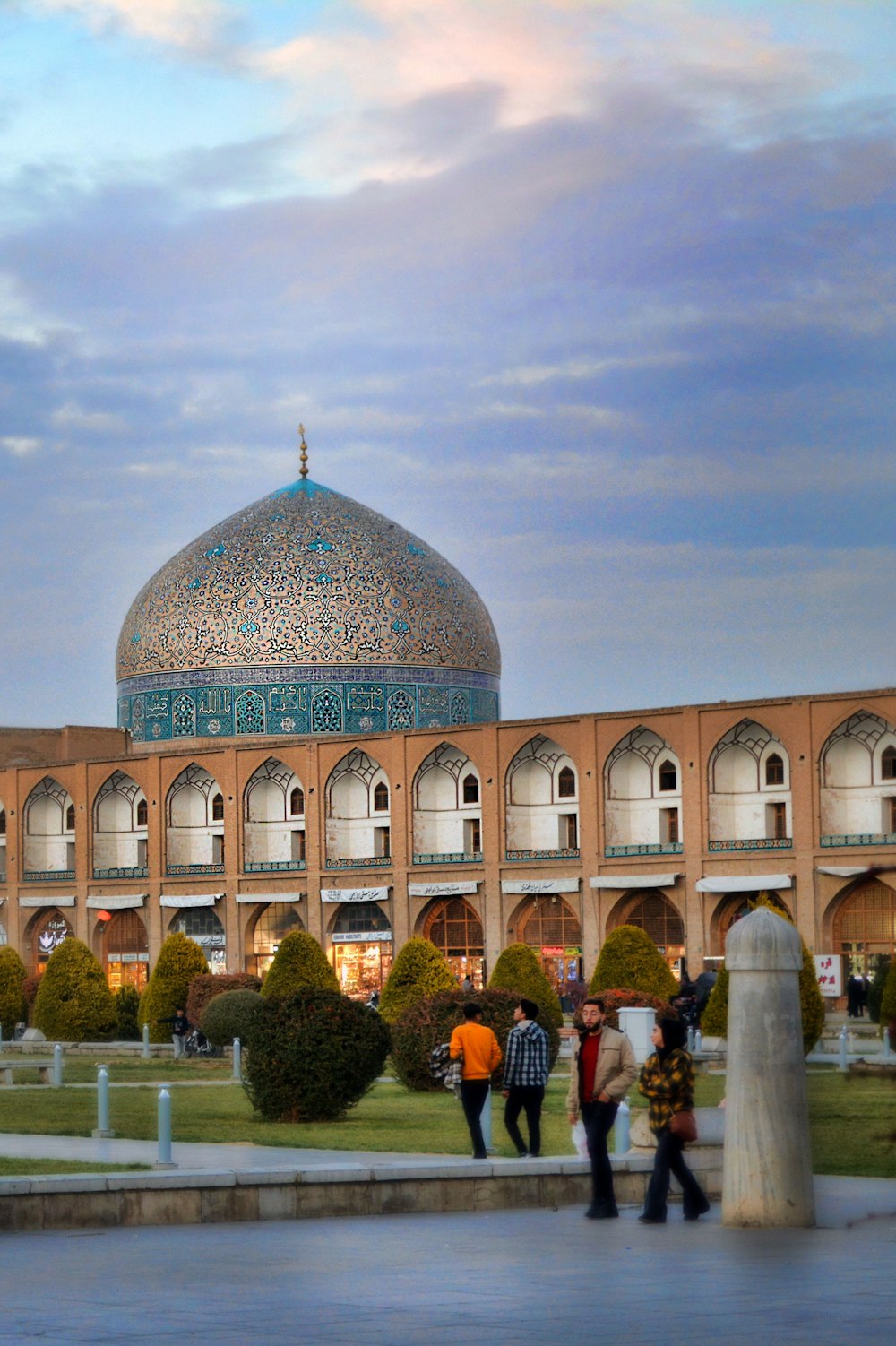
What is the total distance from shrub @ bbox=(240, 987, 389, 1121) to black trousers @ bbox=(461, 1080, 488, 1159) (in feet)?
14.4

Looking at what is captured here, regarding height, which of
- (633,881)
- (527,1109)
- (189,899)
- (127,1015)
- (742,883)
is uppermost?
(189,899)

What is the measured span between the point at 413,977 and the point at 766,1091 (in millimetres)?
25181

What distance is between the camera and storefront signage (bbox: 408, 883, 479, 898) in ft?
138

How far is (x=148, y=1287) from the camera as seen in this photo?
7910 mm

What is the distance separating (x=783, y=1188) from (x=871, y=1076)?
5.57 meters

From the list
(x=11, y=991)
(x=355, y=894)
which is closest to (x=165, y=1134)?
(x=11, y=991)

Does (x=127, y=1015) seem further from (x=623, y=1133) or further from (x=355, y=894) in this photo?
(x=623, y=1133)

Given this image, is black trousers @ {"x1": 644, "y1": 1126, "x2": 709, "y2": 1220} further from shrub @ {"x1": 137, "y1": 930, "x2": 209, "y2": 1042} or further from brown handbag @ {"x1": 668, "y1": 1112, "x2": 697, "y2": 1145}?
shrub @ {"x1": 137, "y1": 930, "x2": 209, "y2": 1042}

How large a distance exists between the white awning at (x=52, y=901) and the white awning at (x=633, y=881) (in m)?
13.6

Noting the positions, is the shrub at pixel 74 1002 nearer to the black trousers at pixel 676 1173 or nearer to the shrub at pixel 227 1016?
the shrub at pixel 227 1016

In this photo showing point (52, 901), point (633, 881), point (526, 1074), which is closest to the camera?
point (526, 1074)

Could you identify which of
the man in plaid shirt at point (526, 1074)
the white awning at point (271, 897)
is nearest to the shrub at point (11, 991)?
the white awning at point (271, 897)

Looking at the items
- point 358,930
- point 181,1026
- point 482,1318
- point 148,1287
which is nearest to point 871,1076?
point 482,1318

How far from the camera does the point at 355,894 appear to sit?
43.4 m
